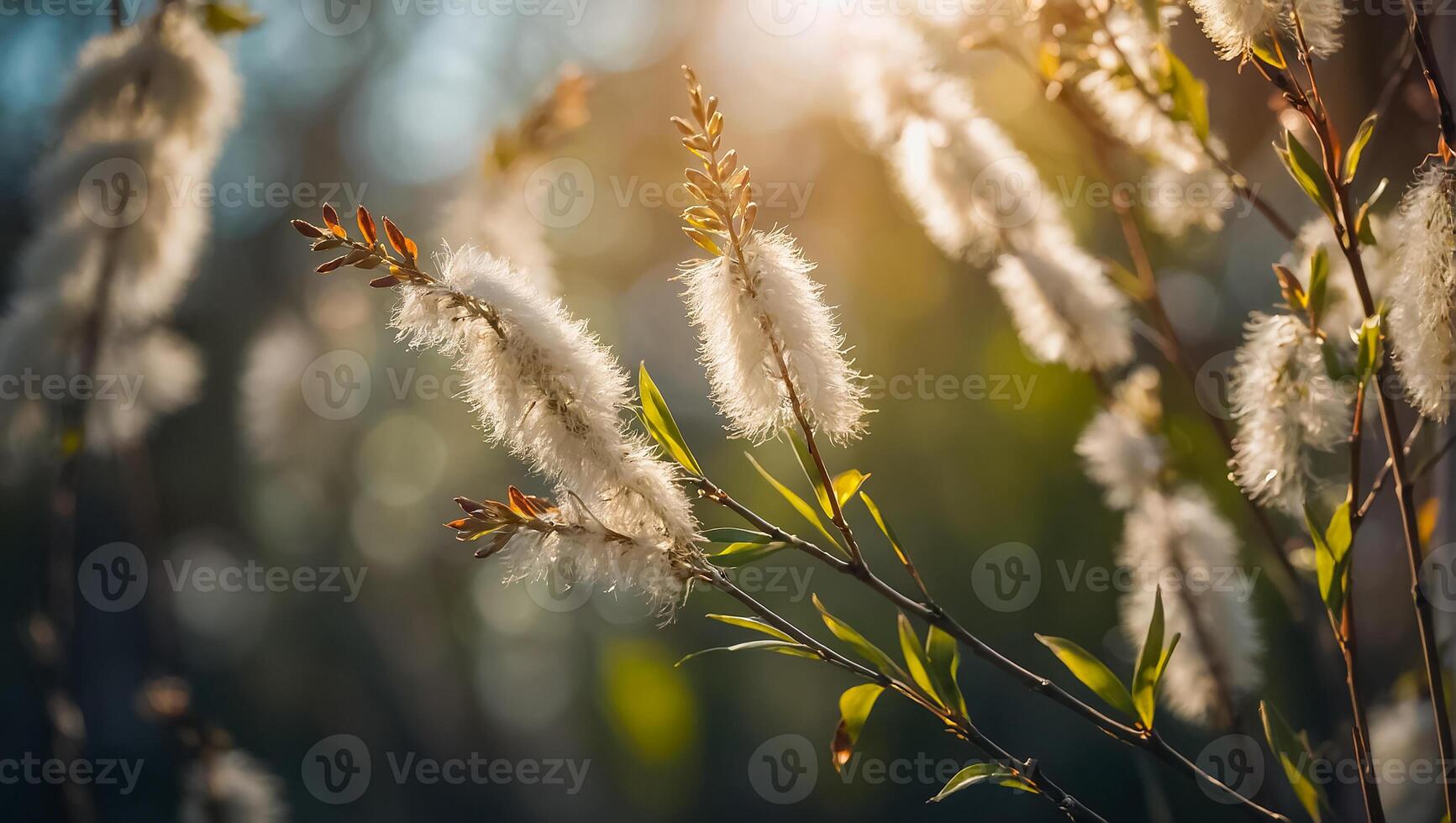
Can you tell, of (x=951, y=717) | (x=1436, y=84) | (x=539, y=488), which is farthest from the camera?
(x=539, y=488)

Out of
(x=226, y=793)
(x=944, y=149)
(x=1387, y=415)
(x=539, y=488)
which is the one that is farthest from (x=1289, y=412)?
(x=539, y=488)

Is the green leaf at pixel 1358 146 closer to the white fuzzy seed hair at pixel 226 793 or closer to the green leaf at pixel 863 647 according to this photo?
the green leaf at pixel 863 647

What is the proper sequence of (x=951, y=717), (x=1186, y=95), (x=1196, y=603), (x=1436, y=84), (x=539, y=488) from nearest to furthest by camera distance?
(x=1436, y=84)
(x=951, y=717)
(x=1186, y=95)
(x=1196, y=603)
(x=539, y=488)

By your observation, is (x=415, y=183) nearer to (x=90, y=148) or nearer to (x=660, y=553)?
(x=90, y=148)

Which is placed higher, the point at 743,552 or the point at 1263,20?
the point at 1263,20

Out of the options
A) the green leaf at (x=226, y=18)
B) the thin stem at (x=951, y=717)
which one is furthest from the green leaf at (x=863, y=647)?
the green leaf at (x=226, y=18)

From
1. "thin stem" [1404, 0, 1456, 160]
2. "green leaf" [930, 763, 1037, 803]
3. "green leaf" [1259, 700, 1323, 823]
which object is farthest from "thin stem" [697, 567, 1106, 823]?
"thin stem" [1404, 0, 1456, 160]

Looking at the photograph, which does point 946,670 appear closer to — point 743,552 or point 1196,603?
point 743,552
